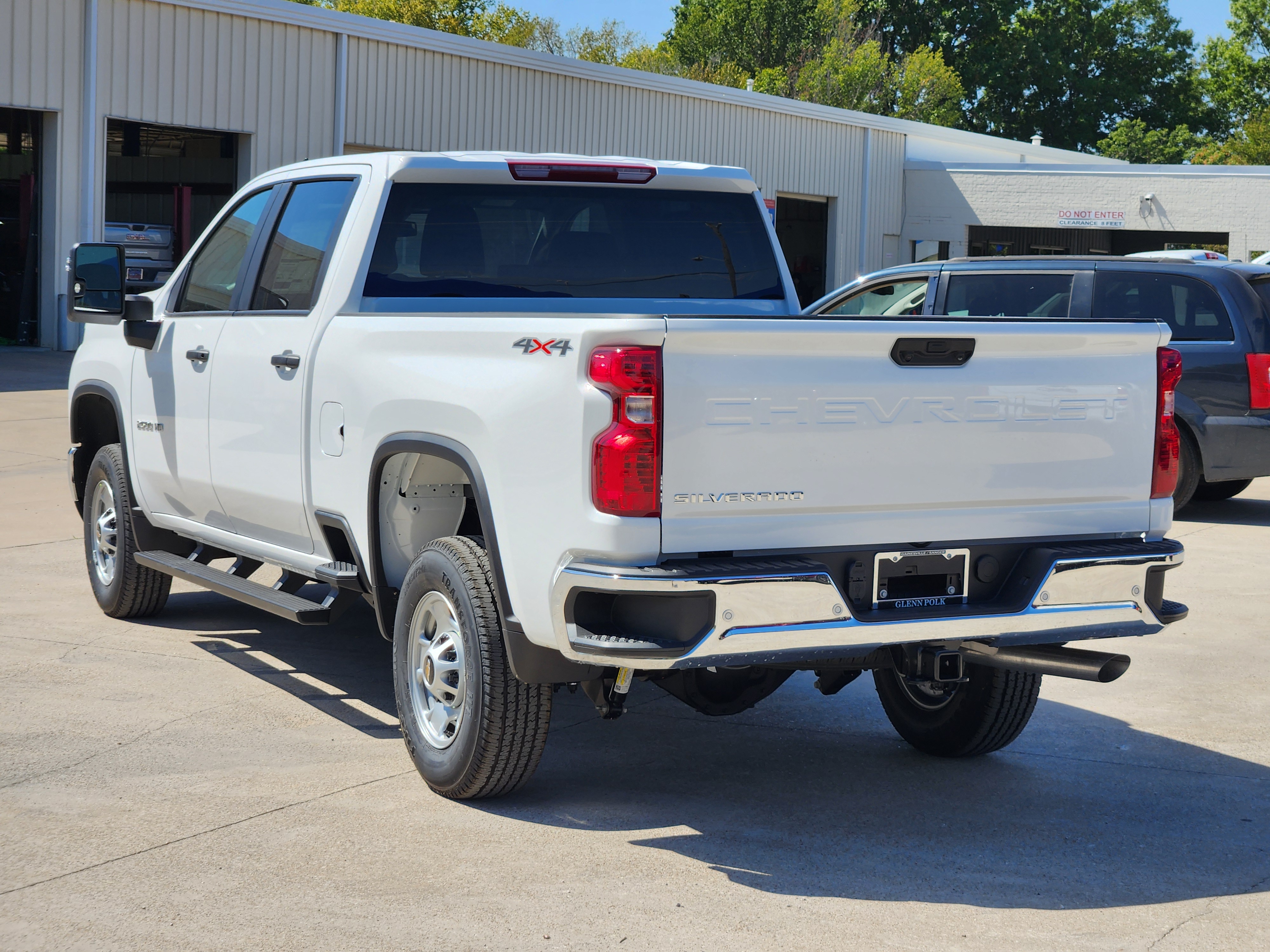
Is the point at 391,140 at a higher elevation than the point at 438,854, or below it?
higher

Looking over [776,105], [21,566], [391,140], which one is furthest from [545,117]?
[21,566]

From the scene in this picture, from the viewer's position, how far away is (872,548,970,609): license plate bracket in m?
4.27

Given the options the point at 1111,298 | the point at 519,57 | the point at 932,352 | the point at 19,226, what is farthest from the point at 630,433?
the point at 519,57

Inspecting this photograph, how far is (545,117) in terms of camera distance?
2748cm

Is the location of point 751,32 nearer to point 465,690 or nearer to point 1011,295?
point 1011,295

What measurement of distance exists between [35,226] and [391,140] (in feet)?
19.9

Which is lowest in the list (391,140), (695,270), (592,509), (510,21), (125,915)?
(125,915)

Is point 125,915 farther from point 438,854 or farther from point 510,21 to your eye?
point 510,21

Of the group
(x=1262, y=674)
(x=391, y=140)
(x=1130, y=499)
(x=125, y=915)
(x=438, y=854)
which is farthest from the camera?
(x=391, y=140)

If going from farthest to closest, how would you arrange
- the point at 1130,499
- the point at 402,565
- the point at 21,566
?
the point at 21,566
the point at 402,565
the point at 1130,499

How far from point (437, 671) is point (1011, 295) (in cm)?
762

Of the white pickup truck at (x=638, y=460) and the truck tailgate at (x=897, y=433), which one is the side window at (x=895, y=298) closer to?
the white pickup truck at (x=638, y=460)

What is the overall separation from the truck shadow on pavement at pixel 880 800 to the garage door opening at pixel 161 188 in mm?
18284

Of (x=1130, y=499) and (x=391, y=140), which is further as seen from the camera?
(x=391, y=140)
